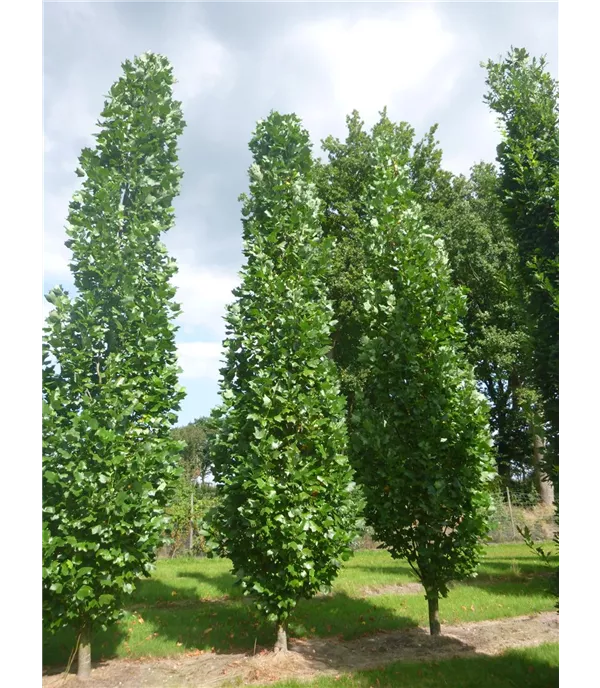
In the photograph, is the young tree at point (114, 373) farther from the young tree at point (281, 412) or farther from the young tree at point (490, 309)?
the young tree at point (490, 309)

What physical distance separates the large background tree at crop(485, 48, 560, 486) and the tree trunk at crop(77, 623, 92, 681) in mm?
6106

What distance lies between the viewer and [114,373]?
23.2 ft

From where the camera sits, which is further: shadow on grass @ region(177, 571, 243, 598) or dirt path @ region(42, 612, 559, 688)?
shadow on grass @ region(177, 571, 243, 598)

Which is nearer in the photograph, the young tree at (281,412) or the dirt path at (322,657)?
the dirt path at (322,657)

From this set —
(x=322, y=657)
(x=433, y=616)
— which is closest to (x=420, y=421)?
(x=433, y=616)

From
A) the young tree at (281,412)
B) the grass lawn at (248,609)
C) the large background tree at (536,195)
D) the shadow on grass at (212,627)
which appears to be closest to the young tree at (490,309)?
the grass lawn at (248,609)

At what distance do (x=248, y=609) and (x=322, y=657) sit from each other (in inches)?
97.1

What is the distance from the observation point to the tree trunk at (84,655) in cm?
643

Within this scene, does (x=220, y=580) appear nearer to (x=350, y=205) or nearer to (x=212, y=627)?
(x=212, y=627)

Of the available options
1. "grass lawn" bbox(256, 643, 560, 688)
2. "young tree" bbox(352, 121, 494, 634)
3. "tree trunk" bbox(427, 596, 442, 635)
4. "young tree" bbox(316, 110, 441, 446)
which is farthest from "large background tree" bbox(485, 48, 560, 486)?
"young tree" bbox(316, 110, 441, 446)

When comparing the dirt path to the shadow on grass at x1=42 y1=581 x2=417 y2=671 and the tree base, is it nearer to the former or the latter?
the tree base

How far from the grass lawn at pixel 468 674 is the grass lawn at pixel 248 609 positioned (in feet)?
5.35

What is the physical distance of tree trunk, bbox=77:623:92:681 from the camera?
21.1 feet
